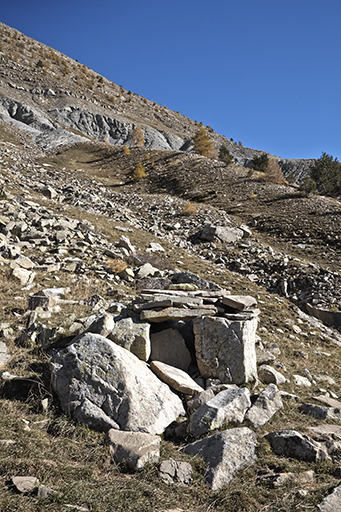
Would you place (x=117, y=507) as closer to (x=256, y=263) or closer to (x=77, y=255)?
(x=77, y=255)

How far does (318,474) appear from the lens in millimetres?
3992

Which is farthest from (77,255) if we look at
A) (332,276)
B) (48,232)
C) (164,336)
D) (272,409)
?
(332,276)

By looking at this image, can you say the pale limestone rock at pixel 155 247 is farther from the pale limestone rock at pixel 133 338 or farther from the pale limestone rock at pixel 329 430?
the pale limestone rock at pixel 329 430

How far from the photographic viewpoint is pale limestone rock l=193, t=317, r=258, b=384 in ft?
20.1

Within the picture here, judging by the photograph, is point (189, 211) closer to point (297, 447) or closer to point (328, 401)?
point (328, 401)

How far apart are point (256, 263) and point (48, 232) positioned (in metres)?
12.4

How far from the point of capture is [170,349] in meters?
6.61

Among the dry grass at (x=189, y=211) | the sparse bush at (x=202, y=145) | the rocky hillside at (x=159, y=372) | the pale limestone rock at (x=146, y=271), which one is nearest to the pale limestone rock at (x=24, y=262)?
the rocky hillside at (x=159, y=372)

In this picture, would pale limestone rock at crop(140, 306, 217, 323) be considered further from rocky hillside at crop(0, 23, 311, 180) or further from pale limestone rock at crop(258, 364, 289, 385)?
rocky hillside at crop(0, 23, 311, 180)

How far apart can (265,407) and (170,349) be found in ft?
7.69

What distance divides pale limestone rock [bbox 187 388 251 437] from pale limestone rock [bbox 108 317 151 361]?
1.68 metres

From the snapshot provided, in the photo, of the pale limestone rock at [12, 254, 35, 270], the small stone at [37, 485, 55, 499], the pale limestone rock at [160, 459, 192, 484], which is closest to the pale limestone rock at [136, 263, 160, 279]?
the pale limestone rock at [12, 254, 35, 270]

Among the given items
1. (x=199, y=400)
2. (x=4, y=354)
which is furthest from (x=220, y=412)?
(x=4, y=354)

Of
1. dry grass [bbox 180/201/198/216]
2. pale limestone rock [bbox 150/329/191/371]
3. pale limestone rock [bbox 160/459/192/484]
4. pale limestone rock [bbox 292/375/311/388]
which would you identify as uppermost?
dry grass [bbox 180/201/198/216]
